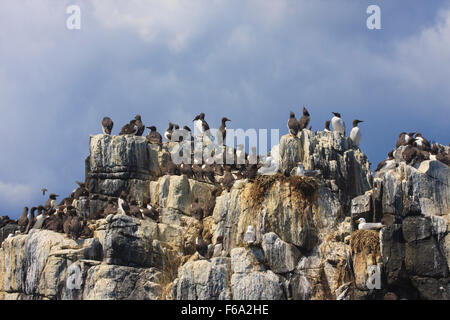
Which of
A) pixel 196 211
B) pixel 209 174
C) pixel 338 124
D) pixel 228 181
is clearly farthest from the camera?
pixel 209 174

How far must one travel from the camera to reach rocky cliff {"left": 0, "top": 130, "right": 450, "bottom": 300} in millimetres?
33312

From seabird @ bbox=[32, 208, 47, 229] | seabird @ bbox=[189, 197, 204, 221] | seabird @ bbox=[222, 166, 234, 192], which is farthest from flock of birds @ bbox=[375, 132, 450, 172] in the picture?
seabird @ bbox=[32, 208, 47, 229]

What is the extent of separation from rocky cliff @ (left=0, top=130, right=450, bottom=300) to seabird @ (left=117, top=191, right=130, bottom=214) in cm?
76

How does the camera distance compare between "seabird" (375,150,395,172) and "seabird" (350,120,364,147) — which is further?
"seabird" (350,120,364,147)

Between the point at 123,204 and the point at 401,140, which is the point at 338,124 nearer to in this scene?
the point at 401,140

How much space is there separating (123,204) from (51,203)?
777 centimetres

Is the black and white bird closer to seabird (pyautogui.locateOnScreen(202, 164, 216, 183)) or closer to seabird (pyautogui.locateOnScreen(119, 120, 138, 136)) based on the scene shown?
seabird (pyautogui.locateOnScreen(202, 164, 216, 183))

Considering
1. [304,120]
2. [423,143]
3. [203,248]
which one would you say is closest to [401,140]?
[423,143]

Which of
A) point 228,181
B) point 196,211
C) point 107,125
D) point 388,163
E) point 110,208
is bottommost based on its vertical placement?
point 196,211

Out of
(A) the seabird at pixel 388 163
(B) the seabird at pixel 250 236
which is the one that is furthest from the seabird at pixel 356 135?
(B) the seabird at pixel 250 236

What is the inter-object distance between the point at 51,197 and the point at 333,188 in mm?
15809

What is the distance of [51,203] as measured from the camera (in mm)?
45375

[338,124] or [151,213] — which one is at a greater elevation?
[338,124]
